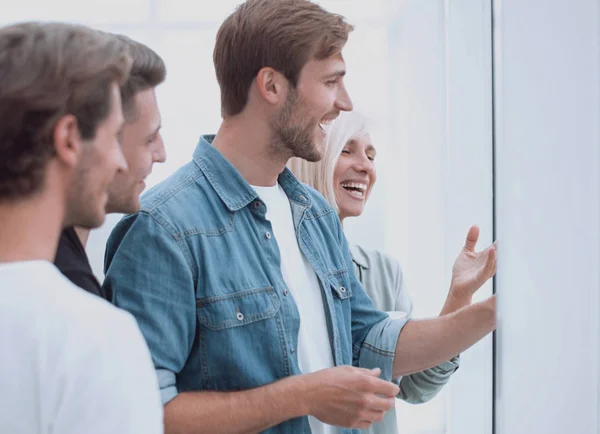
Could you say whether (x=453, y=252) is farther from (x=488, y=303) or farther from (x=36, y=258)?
(x=36, y=258)

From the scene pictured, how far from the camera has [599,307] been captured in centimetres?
100

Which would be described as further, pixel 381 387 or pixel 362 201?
pixel 362 201

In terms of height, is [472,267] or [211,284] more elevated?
[211,284]

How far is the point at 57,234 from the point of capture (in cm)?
78

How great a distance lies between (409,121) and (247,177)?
173cm

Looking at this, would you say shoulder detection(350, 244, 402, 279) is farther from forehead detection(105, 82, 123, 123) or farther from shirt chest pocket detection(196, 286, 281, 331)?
forehead detection(105, 82, 123, 123)

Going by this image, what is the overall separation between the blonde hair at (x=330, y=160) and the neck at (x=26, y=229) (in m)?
1.21

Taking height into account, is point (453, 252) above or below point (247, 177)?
below

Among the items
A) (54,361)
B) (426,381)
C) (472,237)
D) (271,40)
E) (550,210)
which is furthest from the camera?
(426,381)

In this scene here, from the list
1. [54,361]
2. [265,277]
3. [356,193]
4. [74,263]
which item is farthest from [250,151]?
[54,361]

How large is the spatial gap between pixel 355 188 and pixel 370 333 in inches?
23.4

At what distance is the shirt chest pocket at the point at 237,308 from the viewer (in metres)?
1.26

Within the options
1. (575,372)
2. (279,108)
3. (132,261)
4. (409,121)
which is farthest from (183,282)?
(409,121)

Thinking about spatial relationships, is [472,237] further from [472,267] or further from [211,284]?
[211,284]
